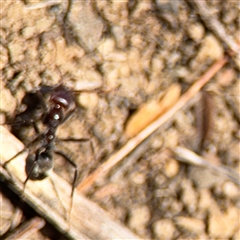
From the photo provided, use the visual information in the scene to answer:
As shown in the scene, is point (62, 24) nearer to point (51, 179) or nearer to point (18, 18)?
point (18, 18)

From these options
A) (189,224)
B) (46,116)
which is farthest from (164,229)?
(46,116)

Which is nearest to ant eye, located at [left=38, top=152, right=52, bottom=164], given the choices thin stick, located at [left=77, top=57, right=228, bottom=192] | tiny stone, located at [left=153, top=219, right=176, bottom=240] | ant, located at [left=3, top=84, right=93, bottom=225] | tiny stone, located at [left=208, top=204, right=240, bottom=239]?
ant, located at [left=3, top=84, right=93, bottom=225]

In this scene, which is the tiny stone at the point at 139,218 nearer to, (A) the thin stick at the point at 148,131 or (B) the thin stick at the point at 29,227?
(A) the thin stick at the point at 148,131

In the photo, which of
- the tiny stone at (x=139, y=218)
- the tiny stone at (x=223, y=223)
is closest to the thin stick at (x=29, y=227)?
the tiny stone at (x=139, y=218)

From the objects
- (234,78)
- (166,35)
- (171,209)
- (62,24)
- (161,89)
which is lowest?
(171,209)

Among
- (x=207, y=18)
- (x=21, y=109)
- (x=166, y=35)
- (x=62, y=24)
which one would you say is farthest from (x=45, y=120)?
(x=207, y=18)

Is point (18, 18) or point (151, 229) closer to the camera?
point (18, 18)
